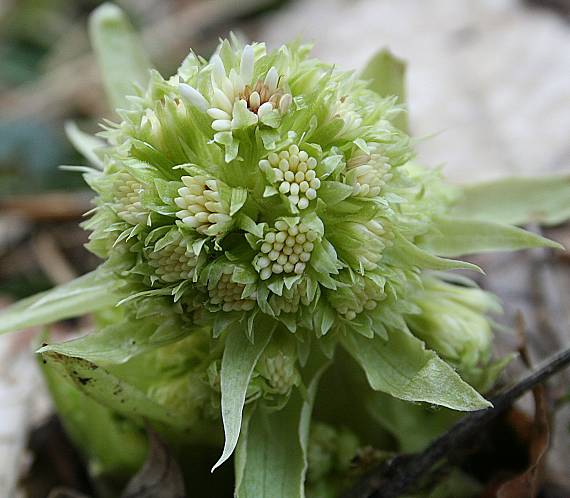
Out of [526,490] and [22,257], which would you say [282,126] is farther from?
[22,257]

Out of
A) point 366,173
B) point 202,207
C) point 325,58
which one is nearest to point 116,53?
point 202,207

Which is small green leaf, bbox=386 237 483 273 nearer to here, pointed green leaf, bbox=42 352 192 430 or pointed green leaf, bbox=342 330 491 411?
pointed green leaf, bbox=342 330 491 411

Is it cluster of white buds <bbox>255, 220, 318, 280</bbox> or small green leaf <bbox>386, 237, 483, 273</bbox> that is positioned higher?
cluster of white buds <bbox>255, 220, 318, 280</bbox>

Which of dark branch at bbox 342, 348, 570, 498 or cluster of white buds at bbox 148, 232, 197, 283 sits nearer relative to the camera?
cluster of white buds at bbox 148, 232, 197, 283

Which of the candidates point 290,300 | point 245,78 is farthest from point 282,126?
point 290,300

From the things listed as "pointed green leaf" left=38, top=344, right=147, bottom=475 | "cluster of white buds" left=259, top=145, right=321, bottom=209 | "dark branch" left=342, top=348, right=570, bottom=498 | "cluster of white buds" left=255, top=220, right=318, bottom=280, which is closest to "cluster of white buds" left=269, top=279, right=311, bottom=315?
"cluster of white buds" left=255, top=220, right=318, bottom=280
